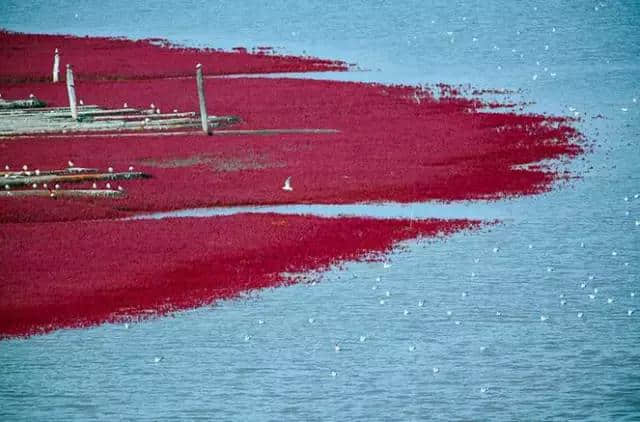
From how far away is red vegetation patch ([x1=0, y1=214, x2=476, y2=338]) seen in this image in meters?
25.6

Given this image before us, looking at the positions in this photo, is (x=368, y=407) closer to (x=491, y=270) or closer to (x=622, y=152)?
(x=491, y=270)

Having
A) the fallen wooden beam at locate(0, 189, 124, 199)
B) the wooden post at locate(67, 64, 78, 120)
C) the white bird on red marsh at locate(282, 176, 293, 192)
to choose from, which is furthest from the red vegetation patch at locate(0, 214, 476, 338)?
the wooden post at locate(67, 64, 78, 120)

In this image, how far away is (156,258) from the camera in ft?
93.9

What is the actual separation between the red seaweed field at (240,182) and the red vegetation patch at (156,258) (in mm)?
44

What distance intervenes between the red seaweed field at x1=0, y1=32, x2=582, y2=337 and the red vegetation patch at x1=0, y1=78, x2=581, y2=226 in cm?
7

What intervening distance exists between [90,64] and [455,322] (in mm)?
44440

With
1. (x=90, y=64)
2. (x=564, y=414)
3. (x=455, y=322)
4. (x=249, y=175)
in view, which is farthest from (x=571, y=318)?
(x=90, y=64)

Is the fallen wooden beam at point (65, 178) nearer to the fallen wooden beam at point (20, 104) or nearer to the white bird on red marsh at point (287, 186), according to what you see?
the white bird on red marsh at point (287, 186)

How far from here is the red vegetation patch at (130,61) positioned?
62438 mm

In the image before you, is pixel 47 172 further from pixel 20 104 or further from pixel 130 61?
pixel 130 61

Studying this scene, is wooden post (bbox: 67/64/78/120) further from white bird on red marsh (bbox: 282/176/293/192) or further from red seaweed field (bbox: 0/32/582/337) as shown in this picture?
white bird on red marsh (bbox: 282/176/293/192)

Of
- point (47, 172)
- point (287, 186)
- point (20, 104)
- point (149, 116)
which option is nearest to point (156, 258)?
point (287, 186)

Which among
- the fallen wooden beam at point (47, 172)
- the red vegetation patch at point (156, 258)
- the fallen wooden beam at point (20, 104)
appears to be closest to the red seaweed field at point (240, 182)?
the red vegetation patch at point (156, 258)

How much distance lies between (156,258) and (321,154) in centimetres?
1191
